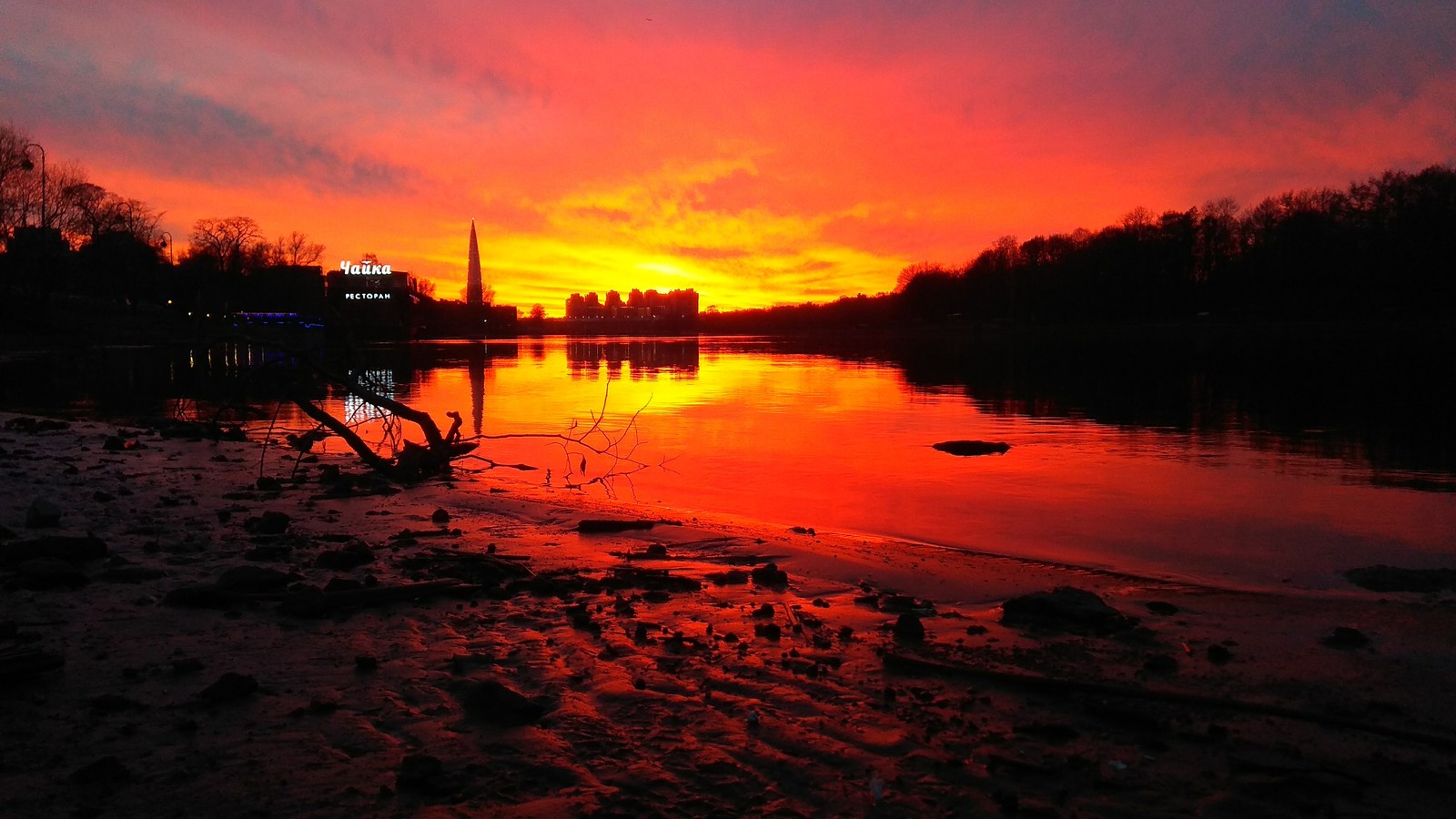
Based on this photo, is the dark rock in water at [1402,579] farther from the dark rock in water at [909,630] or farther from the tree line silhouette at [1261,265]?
the tree line silhouette at [1261,265]

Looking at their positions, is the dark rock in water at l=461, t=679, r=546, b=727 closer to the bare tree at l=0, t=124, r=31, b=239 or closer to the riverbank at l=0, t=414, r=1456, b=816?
the riverbank at l=0, t=414, r=1456, b=816

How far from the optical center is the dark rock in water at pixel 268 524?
30.8 ft

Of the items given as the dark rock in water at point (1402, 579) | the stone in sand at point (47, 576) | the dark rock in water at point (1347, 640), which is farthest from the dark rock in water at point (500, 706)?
the dark rock in water at point (1402, 579)

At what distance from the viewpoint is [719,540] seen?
9.96m

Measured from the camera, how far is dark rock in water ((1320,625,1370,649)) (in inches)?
256

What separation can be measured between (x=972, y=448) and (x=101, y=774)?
16356 mm

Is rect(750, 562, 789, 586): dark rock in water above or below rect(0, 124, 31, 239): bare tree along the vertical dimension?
below

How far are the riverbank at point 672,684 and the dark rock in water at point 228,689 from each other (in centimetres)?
2

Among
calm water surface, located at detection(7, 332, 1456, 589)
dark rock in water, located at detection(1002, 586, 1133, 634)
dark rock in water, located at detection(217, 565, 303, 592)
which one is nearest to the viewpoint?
dark rock in water, located at detection(1002, 586, 1133, 634)

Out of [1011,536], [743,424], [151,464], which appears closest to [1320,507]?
[1011,536]

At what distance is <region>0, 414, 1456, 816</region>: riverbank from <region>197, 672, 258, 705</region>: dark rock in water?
2cm

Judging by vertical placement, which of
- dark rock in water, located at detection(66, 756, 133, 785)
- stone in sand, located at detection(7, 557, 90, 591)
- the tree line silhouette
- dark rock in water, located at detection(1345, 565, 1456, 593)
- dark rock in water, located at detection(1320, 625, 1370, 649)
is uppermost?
the tree line silhouette

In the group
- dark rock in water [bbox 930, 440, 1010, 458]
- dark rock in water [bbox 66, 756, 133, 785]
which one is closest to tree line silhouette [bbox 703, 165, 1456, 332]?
dark rock in water [bbox 930, 440, 1010, 458]

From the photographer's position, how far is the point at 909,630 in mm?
6465
